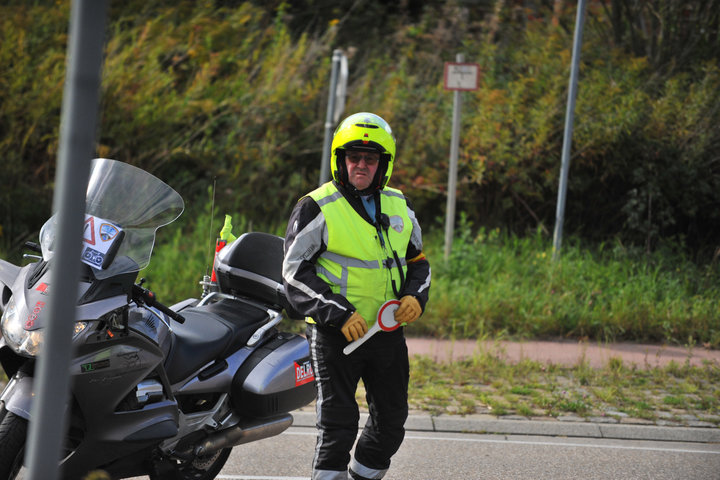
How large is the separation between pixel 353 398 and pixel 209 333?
79 centimetres

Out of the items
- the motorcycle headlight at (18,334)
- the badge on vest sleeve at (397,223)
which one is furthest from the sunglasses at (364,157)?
the motorcycle headlight at (18,334)

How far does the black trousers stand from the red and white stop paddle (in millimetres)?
87

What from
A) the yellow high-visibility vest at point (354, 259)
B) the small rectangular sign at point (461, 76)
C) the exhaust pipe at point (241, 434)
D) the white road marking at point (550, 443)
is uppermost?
the small rectangular sign at point (461, 76)

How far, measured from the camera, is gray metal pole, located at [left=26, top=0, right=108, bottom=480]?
1504 mm

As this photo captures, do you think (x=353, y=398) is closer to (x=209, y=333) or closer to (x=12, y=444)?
(x=209, y=333)

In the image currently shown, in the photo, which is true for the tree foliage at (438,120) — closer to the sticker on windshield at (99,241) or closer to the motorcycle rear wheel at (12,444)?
the sticker on windshield at (99,241)

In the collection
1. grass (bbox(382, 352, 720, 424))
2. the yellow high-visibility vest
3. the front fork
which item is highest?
the yellow high-visibility vest

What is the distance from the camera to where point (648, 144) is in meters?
9.54

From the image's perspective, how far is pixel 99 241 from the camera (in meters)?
3.15

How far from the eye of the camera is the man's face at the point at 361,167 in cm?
341

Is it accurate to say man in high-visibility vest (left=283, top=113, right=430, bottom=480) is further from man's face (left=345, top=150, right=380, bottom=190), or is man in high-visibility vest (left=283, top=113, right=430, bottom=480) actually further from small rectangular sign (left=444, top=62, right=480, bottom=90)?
small rectangular sign (left=444, top=62, right=480, bottom=90)

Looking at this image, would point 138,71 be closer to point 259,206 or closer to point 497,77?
point 259,206

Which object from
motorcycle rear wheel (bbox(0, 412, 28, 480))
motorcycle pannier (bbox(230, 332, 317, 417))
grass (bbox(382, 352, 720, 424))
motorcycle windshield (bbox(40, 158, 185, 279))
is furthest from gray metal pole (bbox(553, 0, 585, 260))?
motorcycle rear wheel (bbox(0, 412, 28, 480))

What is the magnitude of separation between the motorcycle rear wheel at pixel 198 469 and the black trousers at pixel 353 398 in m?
0.67
